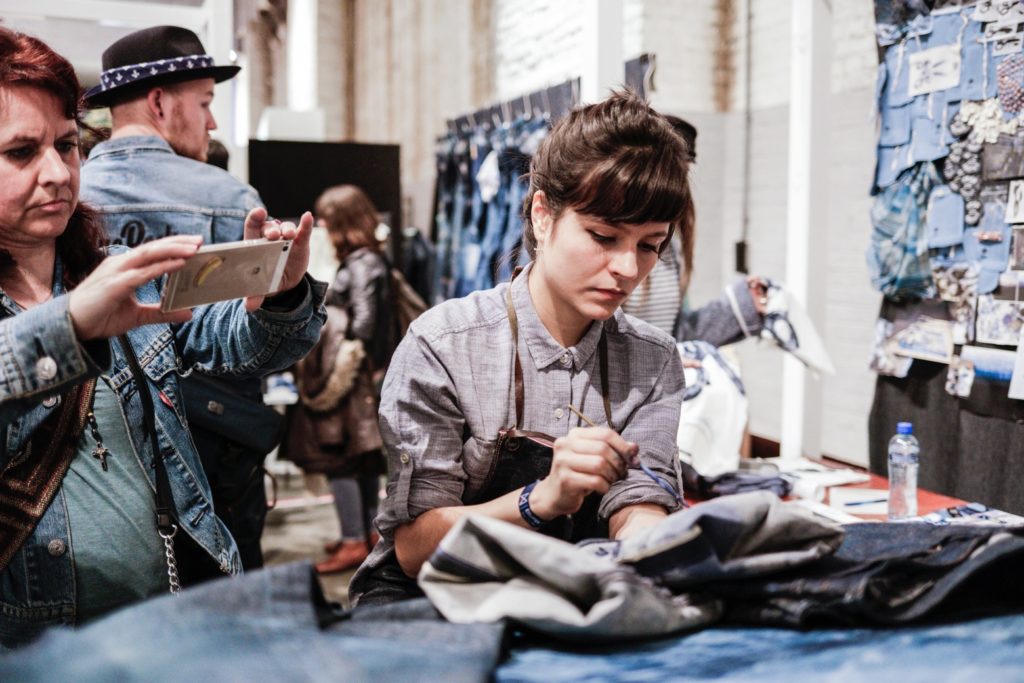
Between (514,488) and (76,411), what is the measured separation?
0.67 meters

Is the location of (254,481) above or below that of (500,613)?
below

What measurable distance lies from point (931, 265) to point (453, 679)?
237cm

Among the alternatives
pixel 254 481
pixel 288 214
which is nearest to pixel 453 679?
pixel 254 481

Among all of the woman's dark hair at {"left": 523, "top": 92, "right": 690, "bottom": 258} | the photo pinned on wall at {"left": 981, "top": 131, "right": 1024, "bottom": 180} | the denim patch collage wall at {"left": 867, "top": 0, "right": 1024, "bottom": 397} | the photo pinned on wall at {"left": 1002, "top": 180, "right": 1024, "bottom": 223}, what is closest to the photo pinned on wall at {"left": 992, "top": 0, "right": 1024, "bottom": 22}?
the denim patch collage wall at {"left": 867, "top": 0, "right": 1024, "bottom": 397}

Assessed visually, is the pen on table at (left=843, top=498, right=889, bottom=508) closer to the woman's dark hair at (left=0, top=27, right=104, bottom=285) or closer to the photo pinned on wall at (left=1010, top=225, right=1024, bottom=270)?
the photo pinned on wall at (left=1010, top=225, right=1024, bottom=270)

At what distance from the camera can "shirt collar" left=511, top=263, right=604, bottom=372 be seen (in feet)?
5.04

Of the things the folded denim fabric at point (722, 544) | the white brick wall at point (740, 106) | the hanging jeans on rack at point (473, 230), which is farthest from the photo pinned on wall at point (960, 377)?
the hanging jeans on rack at point (473, 230)

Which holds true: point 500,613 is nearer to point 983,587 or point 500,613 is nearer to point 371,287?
point 983,587

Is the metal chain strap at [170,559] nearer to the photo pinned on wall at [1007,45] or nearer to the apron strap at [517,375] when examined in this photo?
the apron strap at [517,375]

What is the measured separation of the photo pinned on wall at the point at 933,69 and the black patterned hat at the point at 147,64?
1.95m

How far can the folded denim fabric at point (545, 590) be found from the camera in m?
0.90

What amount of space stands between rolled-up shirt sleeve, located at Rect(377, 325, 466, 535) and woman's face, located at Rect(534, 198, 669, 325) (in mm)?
243

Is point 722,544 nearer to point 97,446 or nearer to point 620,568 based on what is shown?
point 620,568

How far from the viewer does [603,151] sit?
1.45 metres
